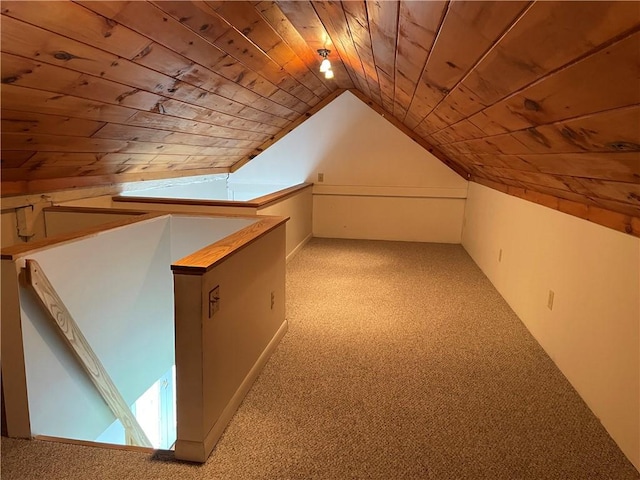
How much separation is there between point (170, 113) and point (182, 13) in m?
1.09

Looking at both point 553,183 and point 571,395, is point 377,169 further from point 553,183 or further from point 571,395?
point 571,395

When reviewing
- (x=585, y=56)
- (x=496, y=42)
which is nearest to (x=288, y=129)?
(x=496, y=42)

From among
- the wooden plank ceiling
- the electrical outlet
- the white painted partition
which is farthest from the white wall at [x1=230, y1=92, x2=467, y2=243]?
the electrical outlet

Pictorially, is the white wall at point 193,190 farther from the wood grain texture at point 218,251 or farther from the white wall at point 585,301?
the white wall at point 585,301

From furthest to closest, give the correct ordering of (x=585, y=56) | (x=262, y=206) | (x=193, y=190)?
(x=193, y=190) → (x=262, y=206) → (x=585, y=56)

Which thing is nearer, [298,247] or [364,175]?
[298,247]

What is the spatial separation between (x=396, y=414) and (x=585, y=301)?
111 cm

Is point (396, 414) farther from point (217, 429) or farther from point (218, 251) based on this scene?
point (218, 251)

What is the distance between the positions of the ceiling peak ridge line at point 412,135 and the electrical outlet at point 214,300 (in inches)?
159

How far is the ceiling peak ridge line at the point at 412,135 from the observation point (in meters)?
5.24

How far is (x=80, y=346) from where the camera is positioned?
6.98 ft

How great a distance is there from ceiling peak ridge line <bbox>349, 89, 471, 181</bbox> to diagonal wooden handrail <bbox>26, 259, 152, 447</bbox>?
4149mm

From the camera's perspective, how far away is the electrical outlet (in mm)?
1691

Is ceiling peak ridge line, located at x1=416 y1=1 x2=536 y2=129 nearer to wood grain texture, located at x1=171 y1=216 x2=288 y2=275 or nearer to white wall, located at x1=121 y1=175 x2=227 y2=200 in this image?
wood grain texture, located at x1=171 y1=216 x2=288 y2=275
